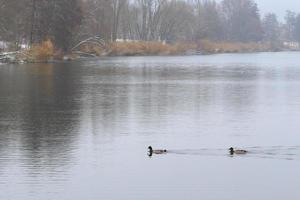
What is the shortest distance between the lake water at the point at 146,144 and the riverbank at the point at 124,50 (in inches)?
1599

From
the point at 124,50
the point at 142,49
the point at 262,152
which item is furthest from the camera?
the point at 142,49

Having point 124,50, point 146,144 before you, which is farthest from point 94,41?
point 146,144

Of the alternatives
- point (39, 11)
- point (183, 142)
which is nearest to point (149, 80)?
point (183, 142)

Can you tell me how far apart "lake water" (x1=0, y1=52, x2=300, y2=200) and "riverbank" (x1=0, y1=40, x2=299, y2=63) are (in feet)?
133

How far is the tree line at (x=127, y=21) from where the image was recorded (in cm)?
8706

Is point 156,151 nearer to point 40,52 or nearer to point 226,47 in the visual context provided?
point 40,52

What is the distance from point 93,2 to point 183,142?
286 feet

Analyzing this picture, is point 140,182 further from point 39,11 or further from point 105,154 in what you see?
point 39,11

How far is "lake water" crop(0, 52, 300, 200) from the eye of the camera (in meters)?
16.4

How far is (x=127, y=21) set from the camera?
446ft

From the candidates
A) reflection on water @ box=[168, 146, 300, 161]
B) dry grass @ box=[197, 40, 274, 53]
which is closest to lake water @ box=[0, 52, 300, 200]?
reflection on water @ box=[168, 146, 300, 161]

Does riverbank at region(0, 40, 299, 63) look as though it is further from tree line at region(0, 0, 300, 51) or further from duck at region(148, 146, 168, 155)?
duck at region(148, 146, 168, 155)

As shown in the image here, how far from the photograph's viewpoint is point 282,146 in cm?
2181

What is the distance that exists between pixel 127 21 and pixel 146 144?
115073 millimetres
